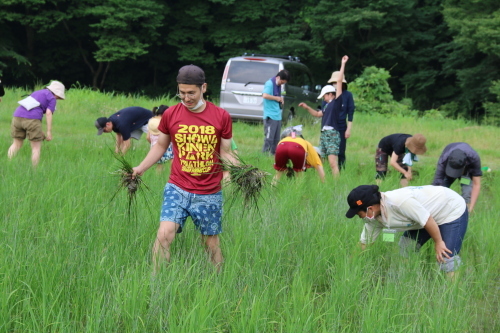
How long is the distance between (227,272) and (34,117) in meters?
5.02

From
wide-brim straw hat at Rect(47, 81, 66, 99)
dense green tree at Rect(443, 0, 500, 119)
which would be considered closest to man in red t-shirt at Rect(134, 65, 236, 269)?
wide-brim straw hat at Rect(47, 81, 66, 99)

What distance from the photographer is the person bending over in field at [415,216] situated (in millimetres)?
4355

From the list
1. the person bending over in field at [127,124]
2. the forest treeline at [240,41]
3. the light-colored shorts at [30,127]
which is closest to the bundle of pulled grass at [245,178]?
the person bending over in field at [127,124]

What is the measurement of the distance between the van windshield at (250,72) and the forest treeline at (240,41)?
390 inches

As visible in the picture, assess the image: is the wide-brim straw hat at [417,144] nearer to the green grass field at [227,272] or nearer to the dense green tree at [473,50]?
the green grass field at [227,272]

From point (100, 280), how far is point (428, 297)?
209 cm

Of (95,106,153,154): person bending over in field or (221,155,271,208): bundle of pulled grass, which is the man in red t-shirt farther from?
(95,106,153,154): person bending over in field

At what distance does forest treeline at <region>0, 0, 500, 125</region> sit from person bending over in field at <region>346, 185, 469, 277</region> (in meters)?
19.1

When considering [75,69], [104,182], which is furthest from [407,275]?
[75,69]

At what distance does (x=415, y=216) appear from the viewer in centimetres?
441

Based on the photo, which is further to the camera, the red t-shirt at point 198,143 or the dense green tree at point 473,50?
the dense green tree at point 473,50

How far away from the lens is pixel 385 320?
340 centimetres

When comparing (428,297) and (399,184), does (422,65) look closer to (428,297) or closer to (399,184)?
(399,184)

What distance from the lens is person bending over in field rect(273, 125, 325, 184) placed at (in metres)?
7.05
